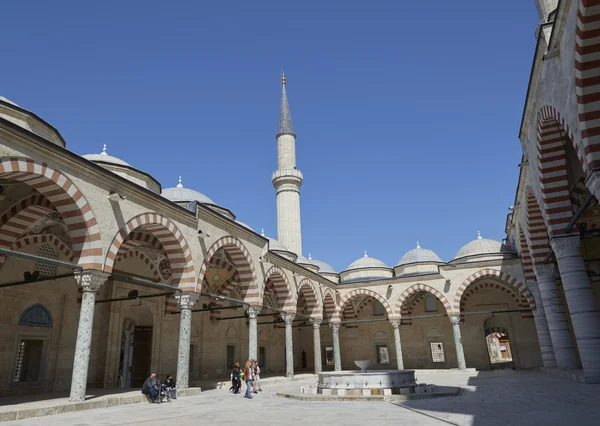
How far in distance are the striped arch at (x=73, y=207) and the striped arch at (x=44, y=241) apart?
8.74 feet

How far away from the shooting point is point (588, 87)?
5.73 metres

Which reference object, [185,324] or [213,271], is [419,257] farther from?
[185,324]

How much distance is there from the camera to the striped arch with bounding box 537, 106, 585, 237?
28.6ft

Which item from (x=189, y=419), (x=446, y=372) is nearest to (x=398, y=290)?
(x=446, y=372)

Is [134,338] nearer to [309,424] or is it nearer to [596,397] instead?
[309,424]

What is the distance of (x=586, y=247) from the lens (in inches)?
580

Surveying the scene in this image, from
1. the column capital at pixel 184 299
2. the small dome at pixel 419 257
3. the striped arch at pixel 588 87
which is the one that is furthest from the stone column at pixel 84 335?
the small dome at pixel 419 257

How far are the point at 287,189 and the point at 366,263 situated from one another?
6887 mm

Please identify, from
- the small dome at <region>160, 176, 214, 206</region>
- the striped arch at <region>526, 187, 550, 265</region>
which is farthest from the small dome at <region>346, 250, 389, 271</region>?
the striped arch at <region>526, 187, 550, 265</region>

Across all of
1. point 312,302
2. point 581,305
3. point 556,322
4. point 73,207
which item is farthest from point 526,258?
point 73,207

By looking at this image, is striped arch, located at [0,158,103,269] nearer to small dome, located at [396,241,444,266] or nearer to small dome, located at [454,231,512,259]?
small dome, located at [396,241,444,266]

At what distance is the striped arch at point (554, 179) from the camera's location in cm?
871

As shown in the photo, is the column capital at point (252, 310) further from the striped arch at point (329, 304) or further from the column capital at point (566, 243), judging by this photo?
the column capital at point (566, 243)

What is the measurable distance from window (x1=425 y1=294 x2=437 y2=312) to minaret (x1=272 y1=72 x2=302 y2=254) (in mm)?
7924
